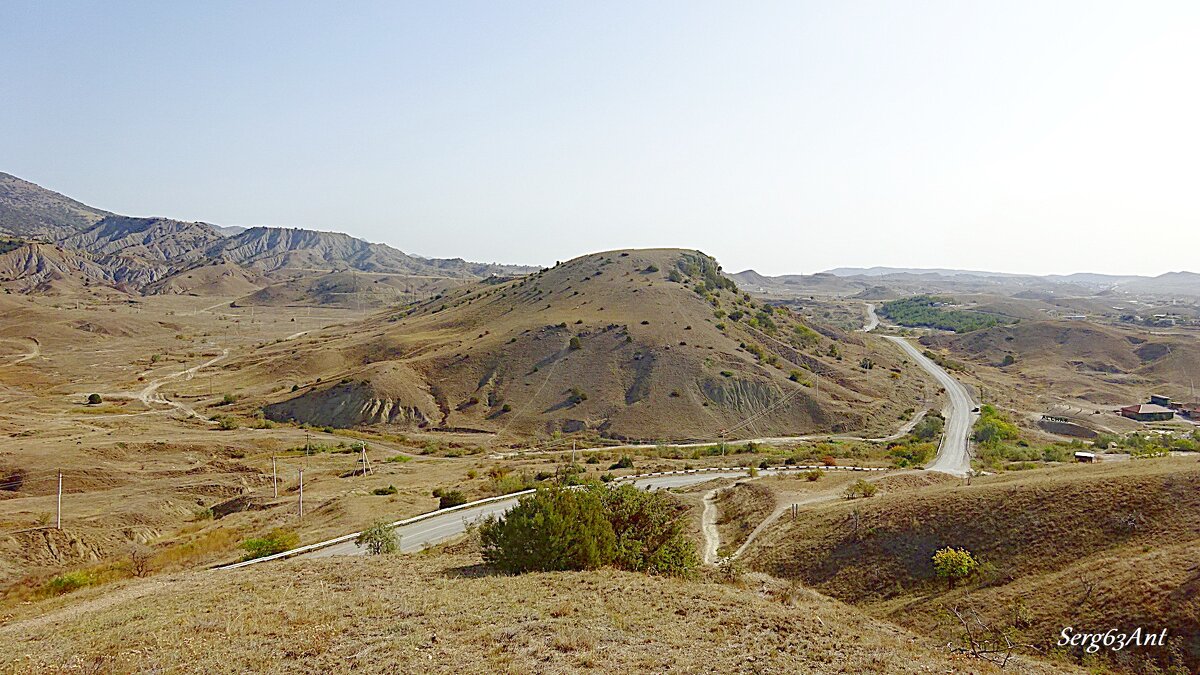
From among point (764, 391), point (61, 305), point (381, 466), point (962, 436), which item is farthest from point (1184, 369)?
point (61, 305)

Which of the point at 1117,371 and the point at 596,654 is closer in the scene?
the point at 596,654

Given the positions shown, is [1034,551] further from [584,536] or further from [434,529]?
[434,529]

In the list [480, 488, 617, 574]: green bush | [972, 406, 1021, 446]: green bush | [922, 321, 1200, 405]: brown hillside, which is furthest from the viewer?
[922, 321, 1200, 405]: brown hillside

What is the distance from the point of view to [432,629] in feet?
45.1

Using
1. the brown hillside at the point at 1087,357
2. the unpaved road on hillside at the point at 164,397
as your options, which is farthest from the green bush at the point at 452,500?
the brown hillside at the point at 1087,357

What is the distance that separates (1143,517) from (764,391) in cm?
5990

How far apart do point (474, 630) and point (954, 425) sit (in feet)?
241

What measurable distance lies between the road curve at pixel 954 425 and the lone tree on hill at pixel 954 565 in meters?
28.2

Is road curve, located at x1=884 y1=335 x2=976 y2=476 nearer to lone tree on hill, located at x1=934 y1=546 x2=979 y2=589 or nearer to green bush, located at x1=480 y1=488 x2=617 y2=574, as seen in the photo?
lone tree on hill, located at x1=934 y1=546 x2=979 y2=589

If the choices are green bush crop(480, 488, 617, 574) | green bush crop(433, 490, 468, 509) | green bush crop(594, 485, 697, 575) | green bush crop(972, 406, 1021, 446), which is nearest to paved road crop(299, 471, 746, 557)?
green bush crop(433, 490, 468, 509)

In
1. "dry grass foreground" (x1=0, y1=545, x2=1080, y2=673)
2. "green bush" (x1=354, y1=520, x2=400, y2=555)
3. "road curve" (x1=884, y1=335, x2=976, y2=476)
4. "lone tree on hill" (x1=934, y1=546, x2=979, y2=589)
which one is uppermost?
"dry grass foreground" (x1=0, y1=545, x2=1080, y2=673)

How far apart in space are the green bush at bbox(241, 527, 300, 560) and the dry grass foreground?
351 inches

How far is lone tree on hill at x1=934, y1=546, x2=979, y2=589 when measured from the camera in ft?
64.5

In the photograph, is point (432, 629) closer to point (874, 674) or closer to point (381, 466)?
point (874, 674)
